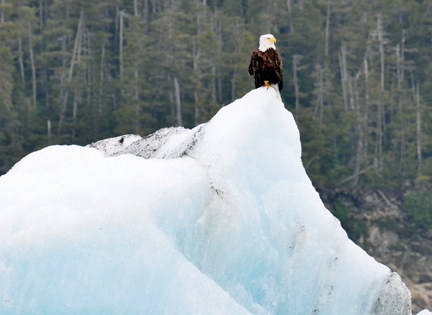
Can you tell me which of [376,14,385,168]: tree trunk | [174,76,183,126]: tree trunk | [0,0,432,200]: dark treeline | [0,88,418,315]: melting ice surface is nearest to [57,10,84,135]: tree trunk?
[0,0,432,200]: dark treeline

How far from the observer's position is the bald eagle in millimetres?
6059

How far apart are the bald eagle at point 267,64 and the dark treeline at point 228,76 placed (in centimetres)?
2623

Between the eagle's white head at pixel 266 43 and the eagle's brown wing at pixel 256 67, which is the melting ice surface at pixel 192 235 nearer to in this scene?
the eagle's brown wing at pixel 256 67

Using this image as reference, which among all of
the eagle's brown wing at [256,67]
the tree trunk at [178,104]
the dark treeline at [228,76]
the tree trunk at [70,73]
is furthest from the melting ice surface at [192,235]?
the tree trunk at [70,73]

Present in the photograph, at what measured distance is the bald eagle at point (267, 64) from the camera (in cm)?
606

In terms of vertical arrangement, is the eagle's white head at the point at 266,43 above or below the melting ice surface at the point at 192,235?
above

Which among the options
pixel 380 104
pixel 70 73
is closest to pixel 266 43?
pixel 380 104

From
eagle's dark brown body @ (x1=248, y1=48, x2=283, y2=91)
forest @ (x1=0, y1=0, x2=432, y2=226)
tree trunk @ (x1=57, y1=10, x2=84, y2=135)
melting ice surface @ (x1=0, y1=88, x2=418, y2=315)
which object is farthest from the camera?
tree trunk @ (x1=57, y1=10, x2=84, y2=135)

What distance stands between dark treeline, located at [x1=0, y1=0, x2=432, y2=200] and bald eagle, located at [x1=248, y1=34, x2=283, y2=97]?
86.0 ft

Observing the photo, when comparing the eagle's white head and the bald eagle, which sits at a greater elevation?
the eagle's white head

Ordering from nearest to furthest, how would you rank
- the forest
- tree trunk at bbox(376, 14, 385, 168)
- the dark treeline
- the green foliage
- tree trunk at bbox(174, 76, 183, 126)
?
1. the green foliage
2. the forest
3. the dark treeline
4. tree trunk at bbox(174, 76, 183, 126)
5. tree trunk at bbox(376, 14, 385, 168)

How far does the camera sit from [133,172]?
5.22m

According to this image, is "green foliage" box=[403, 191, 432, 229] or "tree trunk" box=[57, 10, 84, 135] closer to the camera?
"green foliage" box=[403, 191, 432, 229]

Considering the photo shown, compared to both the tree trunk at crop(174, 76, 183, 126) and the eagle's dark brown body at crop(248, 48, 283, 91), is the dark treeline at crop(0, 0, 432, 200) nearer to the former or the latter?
the tree trunk at crop(174, 76, 183, 126)
